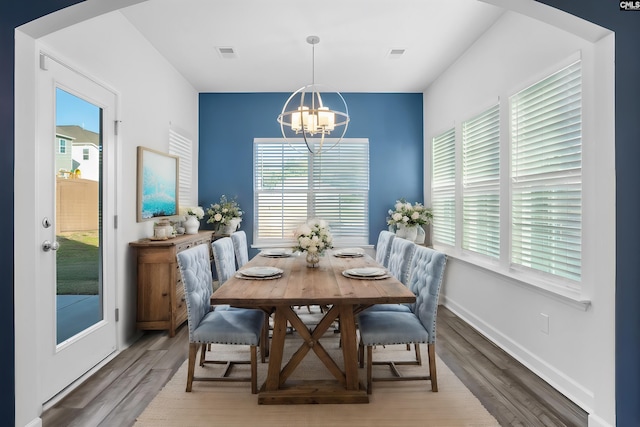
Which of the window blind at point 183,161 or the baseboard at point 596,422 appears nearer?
the baseboard at point 596,422

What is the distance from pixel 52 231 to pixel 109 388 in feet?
3.74

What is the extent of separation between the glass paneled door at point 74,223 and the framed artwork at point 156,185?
45 cm

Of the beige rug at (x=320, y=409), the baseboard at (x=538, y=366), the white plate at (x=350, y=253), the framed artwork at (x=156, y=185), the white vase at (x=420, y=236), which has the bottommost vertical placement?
the beige rug at (x=320, y=409)

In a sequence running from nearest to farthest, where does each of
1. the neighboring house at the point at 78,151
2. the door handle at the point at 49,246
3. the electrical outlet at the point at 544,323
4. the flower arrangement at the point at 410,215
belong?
1. the door handle at the point at 49,246
2. the neighboring house at the point at 78,151
3. the electrical outlet at the point at 544,323
4. the flower arrangement at the point at 410,215

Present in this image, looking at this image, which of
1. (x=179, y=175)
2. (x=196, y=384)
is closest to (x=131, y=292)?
(x=196, y=384)

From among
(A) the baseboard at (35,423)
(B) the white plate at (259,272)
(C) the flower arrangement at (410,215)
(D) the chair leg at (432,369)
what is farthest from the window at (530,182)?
(A) the baseboard at (35,423)

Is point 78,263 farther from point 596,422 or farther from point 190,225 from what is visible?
point 596,422

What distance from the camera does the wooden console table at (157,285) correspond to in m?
3.54

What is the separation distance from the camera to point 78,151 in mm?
2766

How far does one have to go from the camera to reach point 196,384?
8.64 ft

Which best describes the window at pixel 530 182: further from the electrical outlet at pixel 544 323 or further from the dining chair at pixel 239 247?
the dining chair at pixel 239 247

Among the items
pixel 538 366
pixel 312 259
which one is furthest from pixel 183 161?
pixel 538 366

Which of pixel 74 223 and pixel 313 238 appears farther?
pixel 313 238

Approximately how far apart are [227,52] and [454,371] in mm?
3769
